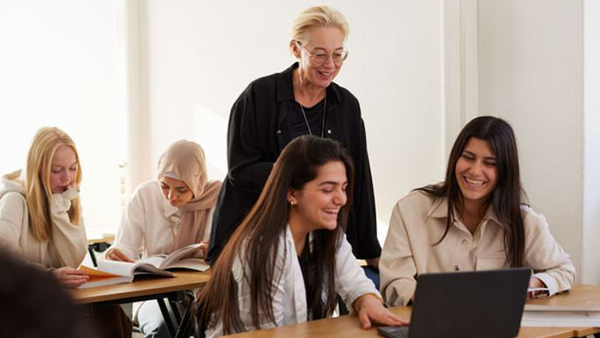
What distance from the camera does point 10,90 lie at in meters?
5.48

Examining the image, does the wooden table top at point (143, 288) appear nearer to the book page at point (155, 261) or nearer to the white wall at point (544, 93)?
the book page at point (155, 261)

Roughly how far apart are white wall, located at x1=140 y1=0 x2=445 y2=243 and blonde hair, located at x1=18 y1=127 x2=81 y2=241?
1.85m

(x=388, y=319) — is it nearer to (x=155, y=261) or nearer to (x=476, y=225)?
(x=476, y=225)

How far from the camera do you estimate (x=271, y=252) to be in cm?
209

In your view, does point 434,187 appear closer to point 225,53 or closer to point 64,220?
point 64,220

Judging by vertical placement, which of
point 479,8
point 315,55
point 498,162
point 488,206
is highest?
point 479,8

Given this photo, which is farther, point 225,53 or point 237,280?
point 225,53

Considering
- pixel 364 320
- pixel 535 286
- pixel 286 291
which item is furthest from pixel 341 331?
pixel 535 286

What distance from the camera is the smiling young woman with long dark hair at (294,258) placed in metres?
2.04

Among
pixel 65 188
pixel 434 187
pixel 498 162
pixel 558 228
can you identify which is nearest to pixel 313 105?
pixel 434 187

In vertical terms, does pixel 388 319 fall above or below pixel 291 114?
below

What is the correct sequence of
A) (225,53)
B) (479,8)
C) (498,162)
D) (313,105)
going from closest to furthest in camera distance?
(498,162) < (313,105) < (479,8) < (225,53)

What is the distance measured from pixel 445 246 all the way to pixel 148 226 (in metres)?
1.66

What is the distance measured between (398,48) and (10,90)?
9.89 ft
